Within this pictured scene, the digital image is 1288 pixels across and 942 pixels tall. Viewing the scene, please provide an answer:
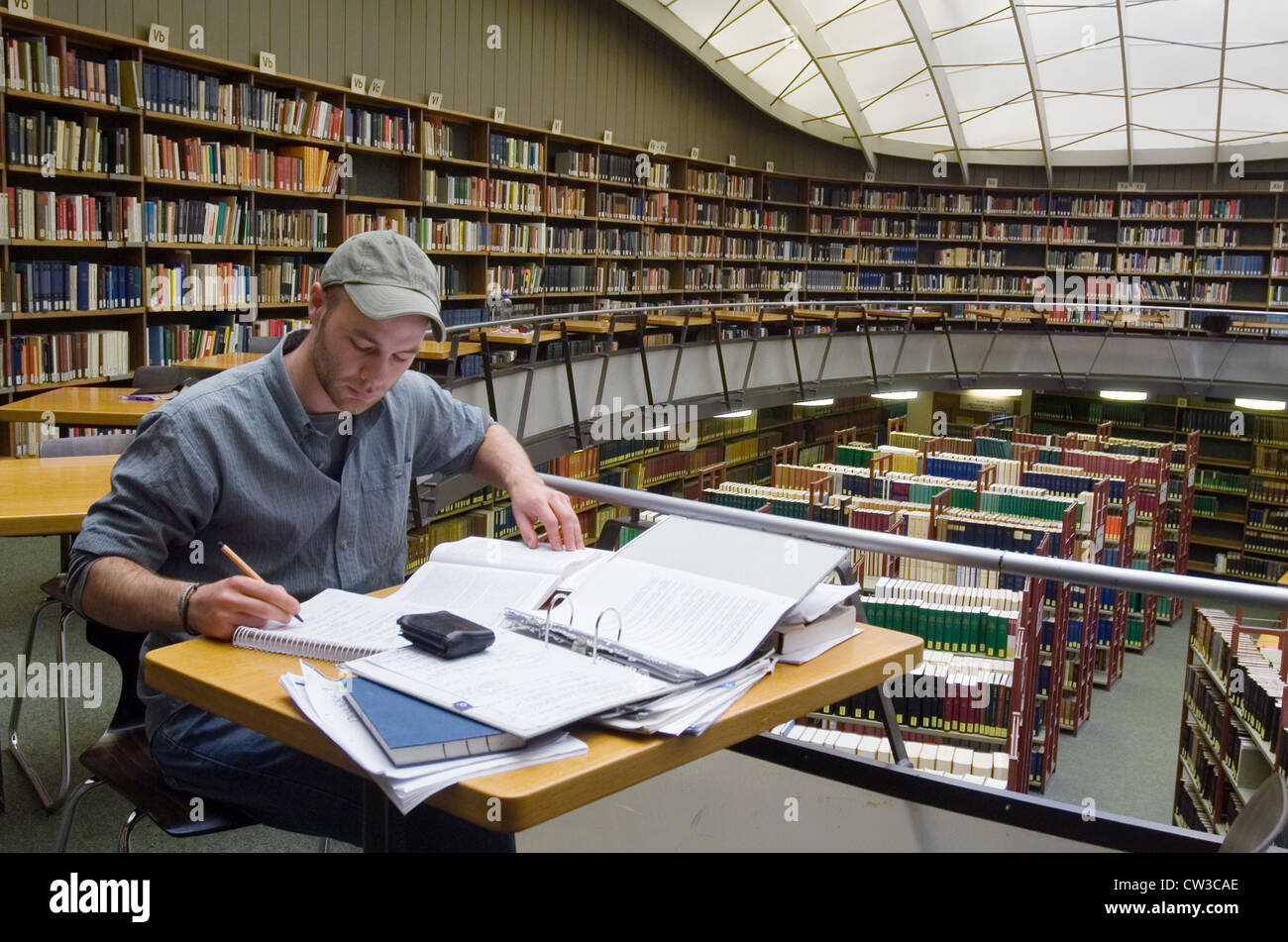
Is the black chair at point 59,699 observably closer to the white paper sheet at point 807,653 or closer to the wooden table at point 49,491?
the wooden table at point 49,491

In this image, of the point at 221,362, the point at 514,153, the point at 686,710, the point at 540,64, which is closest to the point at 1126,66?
the point at 540,64

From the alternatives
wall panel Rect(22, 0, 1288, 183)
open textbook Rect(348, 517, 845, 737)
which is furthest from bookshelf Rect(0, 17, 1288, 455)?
open textbook Rect(348, 517, 845, 737)

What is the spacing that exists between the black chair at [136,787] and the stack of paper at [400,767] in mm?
509

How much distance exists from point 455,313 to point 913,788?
7657mm

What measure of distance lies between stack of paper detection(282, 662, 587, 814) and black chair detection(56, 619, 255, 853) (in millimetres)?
509

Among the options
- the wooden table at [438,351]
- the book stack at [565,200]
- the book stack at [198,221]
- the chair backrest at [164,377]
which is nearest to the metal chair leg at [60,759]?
the chair backrest at [164,377]

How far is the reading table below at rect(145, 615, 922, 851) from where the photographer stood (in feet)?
2.98

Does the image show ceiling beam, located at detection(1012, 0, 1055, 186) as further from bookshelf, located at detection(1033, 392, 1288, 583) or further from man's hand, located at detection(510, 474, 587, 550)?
man's hand, located at detection(510, 474, 587, 550)

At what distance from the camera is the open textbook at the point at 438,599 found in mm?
1218

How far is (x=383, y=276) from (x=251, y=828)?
1.83 metres

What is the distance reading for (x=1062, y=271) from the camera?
14.3 metres

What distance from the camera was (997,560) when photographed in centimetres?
160

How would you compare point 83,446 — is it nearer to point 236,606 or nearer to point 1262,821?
point 236,606
